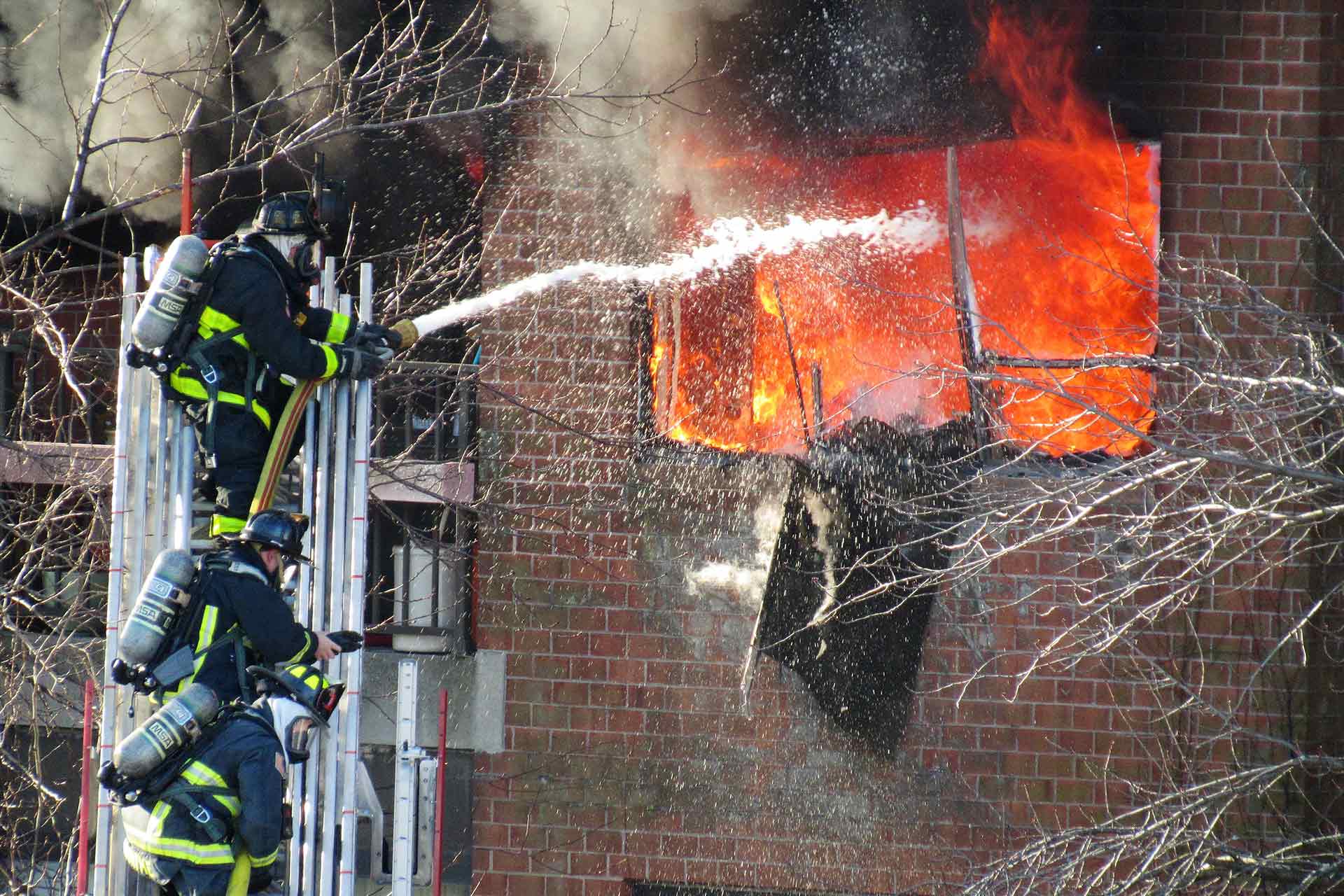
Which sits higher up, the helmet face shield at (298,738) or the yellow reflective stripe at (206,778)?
the helmet face shield at (298,738)

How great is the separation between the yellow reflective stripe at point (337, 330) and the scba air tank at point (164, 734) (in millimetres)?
1538

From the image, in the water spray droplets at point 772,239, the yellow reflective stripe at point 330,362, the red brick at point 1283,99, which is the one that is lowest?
the yellow reflective stripe at point 330,362

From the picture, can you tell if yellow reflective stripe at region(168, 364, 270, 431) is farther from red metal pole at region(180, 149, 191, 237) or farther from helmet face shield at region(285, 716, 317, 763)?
helmet face shield at region(285, 716, 317, 763)

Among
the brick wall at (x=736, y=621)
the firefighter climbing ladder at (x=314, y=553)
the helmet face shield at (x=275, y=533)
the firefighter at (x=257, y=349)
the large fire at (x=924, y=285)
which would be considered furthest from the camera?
the large fire at (x=924, y=285)

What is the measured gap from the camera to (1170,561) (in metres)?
8.84

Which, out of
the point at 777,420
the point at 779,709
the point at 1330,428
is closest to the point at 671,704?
the point at 779,709

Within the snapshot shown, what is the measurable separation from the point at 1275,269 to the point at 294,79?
20.8 ft

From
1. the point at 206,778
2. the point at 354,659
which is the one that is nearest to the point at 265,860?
the point at 206,778

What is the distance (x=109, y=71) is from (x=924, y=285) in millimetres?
5409

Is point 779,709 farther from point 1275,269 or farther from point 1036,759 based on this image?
point 1275,269

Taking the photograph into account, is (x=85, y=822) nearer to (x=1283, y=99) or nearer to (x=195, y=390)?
(x=195, y=390)

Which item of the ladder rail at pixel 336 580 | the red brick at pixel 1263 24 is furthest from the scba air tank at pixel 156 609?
the red brick at pixel 1263 24

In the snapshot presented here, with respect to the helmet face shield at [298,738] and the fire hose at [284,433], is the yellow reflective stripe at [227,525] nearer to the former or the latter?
the fire hose at [284,433]

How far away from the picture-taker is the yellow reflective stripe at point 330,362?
18.9ft
